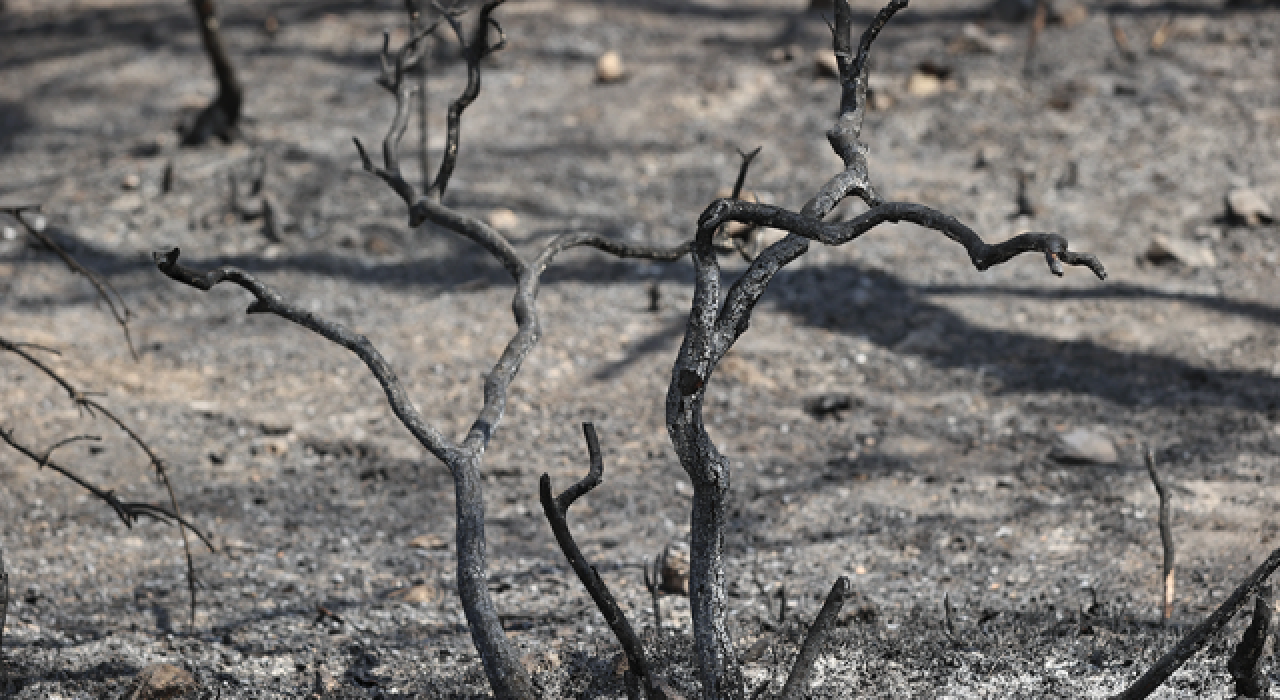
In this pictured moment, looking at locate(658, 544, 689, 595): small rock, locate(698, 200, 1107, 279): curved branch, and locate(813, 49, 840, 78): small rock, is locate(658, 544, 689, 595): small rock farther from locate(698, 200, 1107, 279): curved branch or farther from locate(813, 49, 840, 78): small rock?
locate(813, 49, 840, 78): small rock

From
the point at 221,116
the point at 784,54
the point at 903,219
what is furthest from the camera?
the point at 784,54

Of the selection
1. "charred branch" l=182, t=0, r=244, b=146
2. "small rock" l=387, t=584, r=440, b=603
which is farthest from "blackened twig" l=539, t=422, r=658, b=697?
"charred branch" l=182, t=0, r=244, b=146

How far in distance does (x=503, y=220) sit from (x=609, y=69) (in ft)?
8.29

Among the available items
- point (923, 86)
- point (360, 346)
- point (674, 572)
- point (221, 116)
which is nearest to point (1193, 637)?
point (674, 572)

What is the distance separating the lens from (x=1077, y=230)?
800cm

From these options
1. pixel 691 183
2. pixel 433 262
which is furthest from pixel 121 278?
pixel 691 183

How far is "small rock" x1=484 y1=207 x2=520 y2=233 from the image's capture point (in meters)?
8.23

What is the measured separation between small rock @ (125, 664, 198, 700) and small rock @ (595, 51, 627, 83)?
24.0ft

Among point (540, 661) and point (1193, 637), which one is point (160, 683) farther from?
point (1193, 637)

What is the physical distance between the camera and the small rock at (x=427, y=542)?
5.29 meters

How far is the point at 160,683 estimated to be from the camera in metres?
3.70

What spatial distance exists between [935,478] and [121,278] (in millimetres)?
5403

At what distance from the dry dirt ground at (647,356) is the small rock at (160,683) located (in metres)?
0.13

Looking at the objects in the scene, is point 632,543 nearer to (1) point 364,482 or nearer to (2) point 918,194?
(1) point 364,482
